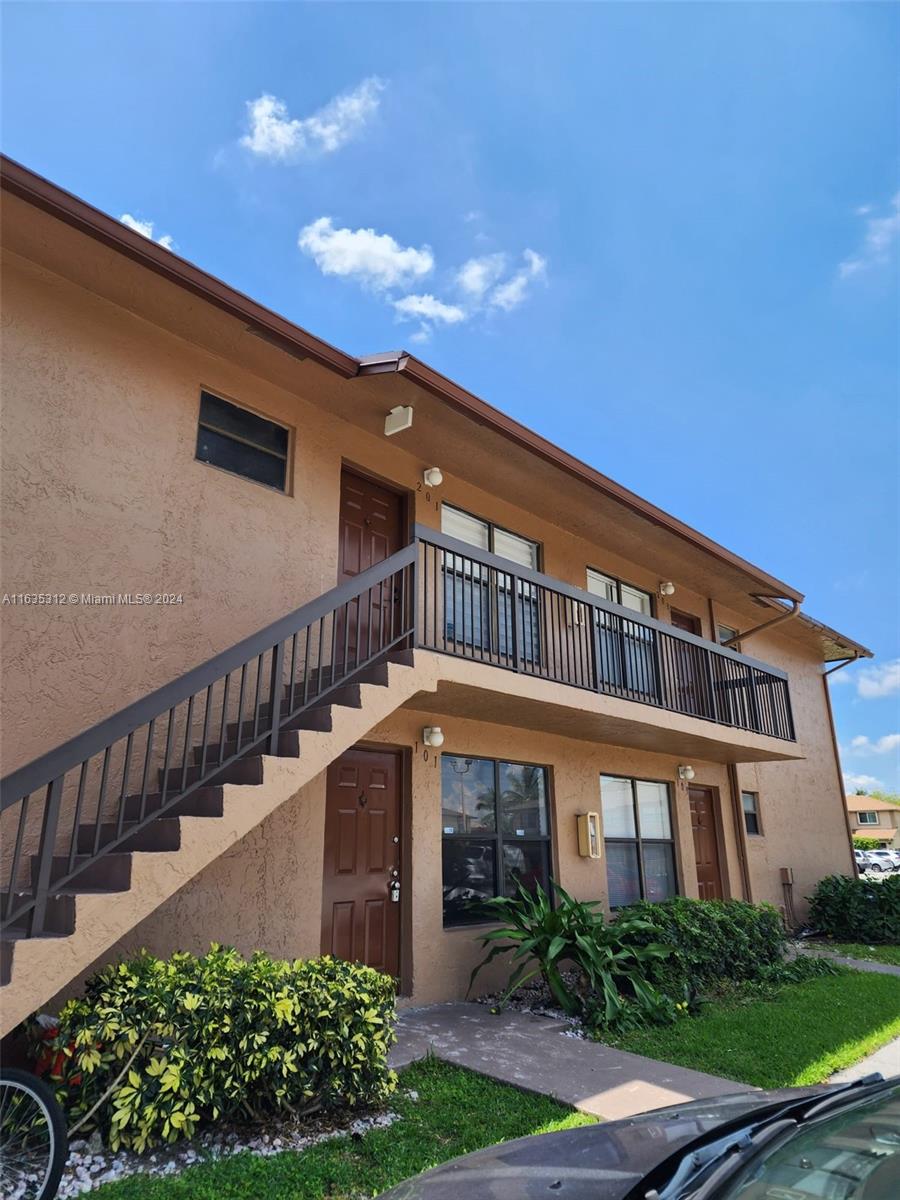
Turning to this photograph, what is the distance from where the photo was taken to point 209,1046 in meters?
3.80

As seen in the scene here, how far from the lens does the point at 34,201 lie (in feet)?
15.7

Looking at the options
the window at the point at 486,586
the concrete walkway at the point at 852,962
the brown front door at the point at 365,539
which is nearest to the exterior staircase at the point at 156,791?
the brown front door at the point at 365,539

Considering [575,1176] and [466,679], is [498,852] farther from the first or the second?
[575,1176]

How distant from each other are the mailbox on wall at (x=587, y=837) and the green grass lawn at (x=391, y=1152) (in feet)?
14.1

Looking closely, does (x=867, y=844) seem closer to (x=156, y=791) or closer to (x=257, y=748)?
(x=257, y=748)

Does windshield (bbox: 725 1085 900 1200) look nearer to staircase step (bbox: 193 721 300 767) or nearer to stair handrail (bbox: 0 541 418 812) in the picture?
stair handrail (bbox: 0 541 418 812)

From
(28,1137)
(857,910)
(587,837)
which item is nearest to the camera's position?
(28,1137)

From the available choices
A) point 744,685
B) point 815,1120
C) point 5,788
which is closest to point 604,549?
point 744,685

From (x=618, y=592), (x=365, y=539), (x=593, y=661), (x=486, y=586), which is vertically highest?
(x=618, y=592)

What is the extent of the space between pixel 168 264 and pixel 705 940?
8.09 metres

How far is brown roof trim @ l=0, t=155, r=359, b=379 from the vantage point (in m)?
4.73

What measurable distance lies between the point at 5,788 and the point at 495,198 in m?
11.4

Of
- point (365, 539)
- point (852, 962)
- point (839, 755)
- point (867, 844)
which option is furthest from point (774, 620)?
point (867, 844)

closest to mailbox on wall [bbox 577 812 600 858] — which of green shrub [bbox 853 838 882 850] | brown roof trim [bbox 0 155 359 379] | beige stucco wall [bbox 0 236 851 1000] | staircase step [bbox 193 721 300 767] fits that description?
beige stucco wall [bbox 0 236 851 1000]
